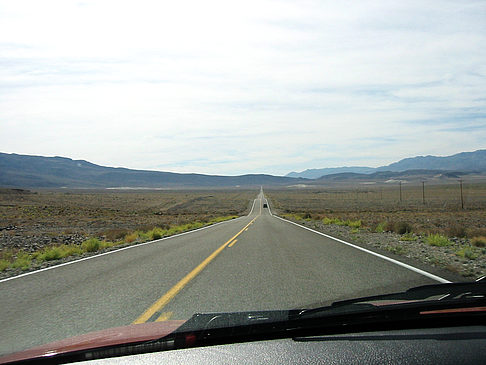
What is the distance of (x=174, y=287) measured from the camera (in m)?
7.43

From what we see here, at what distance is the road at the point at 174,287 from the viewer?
5.60m

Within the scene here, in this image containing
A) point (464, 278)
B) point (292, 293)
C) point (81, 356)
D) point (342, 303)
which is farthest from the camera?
point (464, 278)

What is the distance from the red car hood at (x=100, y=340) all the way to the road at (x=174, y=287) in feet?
4.32

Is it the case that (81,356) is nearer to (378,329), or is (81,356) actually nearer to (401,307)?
(378,329)

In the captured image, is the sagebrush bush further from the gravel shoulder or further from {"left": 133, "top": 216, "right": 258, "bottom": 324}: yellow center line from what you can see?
{"left": 133, "top": 216, "right": 258, "bottom": 324}: yellow center line

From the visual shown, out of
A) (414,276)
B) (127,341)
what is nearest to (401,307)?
(127,341)

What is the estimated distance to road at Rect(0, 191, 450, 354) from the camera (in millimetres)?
5598

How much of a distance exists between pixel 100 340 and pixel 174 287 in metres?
3.90

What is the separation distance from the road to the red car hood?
1.32 meters

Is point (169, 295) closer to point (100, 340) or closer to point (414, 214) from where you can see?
point (100, 340)

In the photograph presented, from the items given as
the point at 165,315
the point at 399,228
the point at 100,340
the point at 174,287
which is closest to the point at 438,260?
the point at 174,287

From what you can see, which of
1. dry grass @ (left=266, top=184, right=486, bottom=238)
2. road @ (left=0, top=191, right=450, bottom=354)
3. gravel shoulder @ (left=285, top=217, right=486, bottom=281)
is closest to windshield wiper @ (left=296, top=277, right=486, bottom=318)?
road @ (left=0, top=191, right=450, bottom=354)

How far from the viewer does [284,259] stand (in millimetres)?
10562

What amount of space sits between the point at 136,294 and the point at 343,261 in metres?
5.08
